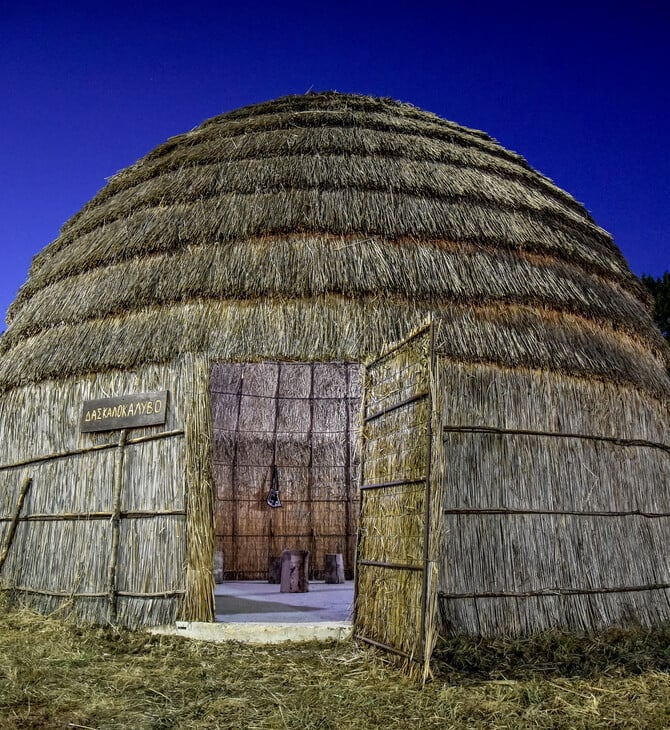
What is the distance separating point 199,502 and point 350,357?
1925 mm

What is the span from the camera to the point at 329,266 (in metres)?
7.38

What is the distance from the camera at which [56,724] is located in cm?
446

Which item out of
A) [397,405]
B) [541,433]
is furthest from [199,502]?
[541,433]

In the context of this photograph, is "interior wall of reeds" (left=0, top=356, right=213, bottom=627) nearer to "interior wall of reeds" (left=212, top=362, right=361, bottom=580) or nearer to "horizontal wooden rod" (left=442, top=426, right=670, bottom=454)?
"horizontal wooden rod" (left=442, top=426, right=670, bottom=454)

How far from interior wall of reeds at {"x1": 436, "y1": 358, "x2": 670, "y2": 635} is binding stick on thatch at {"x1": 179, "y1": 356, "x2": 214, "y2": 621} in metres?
2.11

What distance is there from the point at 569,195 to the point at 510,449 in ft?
18.2

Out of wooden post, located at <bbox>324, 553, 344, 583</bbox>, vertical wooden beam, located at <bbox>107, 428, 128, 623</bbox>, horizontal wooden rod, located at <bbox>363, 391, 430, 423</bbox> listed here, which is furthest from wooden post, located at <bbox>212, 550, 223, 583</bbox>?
horizontal wooden rod, located at <bbox>363, 391, 430, 423</bbox>

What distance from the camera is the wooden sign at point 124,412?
7145mm

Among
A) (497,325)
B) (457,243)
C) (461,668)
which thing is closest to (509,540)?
(461,668)

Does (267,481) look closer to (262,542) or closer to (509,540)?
(262,542)

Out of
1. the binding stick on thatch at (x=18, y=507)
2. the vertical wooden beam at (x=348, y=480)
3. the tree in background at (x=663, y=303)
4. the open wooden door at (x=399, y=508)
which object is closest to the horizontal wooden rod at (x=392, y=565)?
the open wooden door at (x=399, y=508)

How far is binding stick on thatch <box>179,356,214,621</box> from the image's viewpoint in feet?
21.6

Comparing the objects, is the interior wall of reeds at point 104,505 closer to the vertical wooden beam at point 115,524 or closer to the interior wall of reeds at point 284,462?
the vertical wooden beam at point 115,524

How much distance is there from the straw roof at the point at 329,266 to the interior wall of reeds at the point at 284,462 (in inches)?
186
